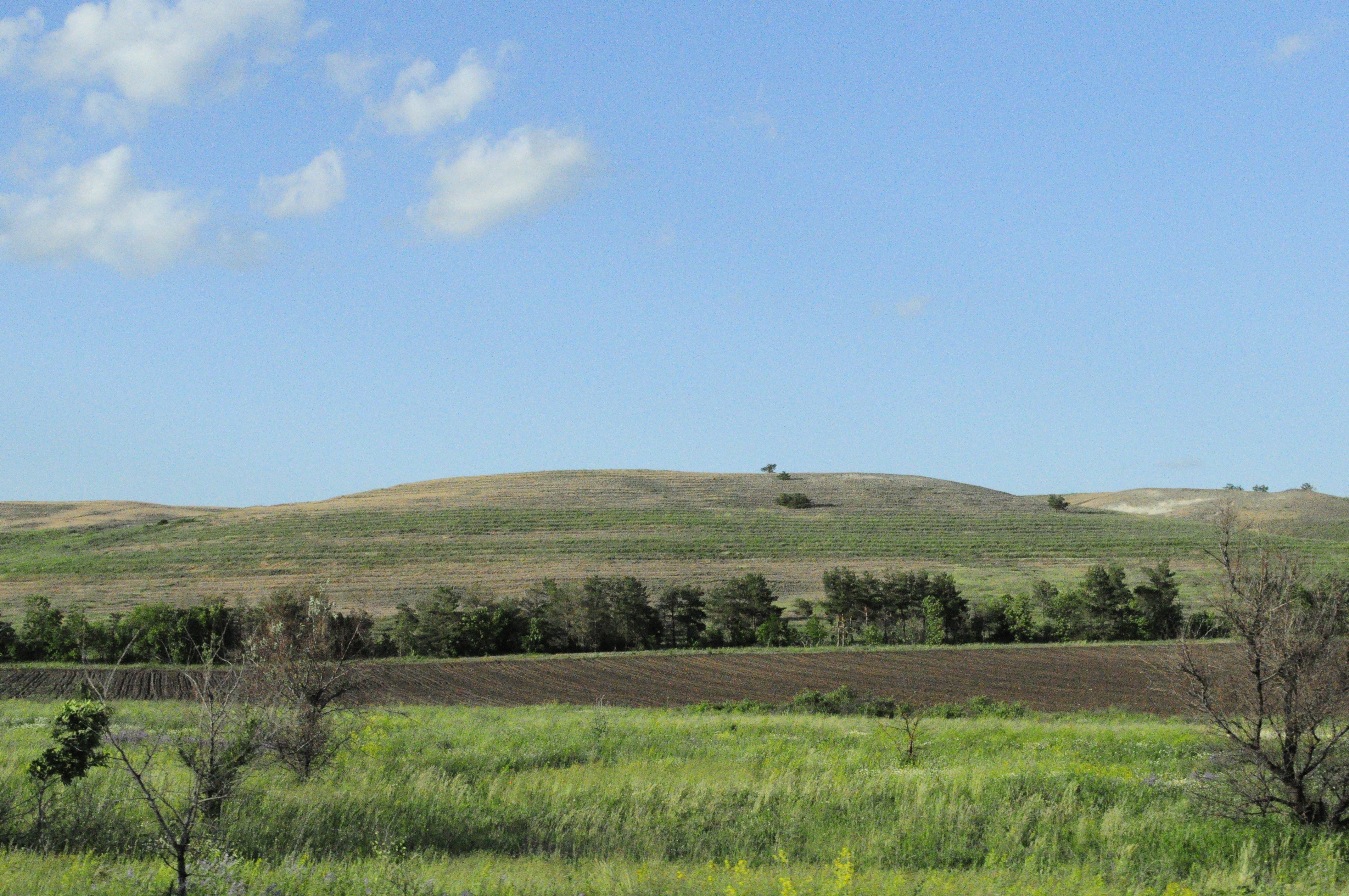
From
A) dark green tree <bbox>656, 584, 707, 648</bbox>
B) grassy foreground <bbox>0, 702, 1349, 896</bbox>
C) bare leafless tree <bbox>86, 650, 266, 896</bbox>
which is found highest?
bare leafless tree <bbox>86, 650, 266, 896</bbox>

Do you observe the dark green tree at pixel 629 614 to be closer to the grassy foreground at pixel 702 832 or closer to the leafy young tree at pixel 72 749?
the grassy foreground at pixel 702 832

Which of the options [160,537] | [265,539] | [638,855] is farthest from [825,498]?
[638,855]

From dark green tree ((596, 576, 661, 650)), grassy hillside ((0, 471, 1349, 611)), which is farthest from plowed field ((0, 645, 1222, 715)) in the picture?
grassy hillside ((0, 471, 1349, 611))

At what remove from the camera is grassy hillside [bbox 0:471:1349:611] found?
76500mm

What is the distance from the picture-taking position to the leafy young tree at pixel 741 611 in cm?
5703

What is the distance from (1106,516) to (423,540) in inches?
3163

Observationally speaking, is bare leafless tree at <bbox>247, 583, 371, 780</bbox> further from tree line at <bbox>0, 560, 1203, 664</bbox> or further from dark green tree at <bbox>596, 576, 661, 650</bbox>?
dark green tree at <bbox>596, 576, 661, 650</bbox>

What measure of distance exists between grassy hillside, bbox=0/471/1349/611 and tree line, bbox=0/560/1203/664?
10934 millimetres

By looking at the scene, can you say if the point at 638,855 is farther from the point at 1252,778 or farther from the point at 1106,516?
the point at 1106,516

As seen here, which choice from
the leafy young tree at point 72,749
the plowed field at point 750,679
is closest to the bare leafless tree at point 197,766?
the leafy young tree at point 72,749

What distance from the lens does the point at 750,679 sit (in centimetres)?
4344

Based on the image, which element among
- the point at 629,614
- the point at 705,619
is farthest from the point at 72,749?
the point at 705,619

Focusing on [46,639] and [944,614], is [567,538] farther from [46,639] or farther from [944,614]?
[46,639]

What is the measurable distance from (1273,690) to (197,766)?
1250 centimetres
